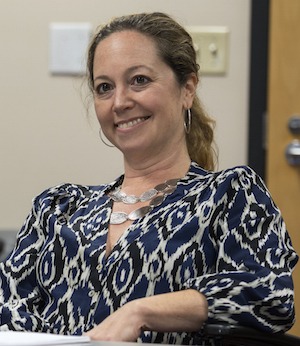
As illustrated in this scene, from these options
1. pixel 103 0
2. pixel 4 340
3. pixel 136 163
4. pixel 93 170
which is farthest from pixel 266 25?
pixel 4 340

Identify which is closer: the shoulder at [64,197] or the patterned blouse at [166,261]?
the patterned blouse at [166,261]

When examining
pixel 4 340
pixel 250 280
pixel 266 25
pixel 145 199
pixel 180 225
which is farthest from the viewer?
pixel 266 25

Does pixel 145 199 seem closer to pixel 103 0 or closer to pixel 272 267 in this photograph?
pixel 272 267

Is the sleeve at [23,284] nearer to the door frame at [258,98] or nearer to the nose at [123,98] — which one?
the nose at [123,98]

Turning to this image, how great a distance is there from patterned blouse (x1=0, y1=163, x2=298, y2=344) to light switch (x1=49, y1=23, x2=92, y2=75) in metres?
1.02

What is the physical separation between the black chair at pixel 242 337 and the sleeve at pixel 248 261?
0.07 feet

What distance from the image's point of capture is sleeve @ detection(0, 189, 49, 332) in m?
1.95

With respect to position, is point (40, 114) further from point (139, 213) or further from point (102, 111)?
point (139, 213)

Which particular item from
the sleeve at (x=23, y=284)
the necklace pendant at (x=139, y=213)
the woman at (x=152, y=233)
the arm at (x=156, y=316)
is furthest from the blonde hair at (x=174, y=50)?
the arm at (x=156, y=316)

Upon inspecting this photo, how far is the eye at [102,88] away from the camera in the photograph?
2039mm

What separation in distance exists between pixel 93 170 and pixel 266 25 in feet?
2.43

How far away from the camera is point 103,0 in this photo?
304 cm

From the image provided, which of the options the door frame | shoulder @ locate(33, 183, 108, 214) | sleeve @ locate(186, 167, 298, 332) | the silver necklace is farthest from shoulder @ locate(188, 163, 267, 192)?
the door frame

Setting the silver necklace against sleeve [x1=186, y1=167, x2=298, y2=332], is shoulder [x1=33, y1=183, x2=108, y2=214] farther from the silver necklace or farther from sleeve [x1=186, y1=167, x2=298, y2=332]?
sleeve [x1=186, y1=167, x2=298, y2=332]
